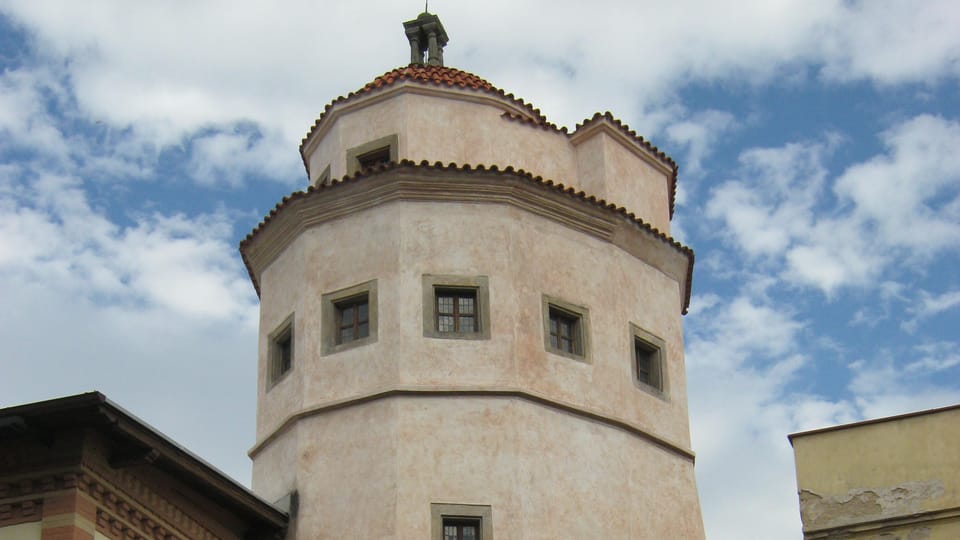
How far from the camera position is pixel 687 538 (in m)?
23.0

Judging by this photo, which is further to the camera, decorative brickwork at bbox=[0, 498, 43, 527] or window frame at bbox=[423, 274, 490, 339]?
window frame at bbox=[423, 274, 490, 339]

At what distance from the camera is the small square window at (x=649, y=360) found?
24000mm

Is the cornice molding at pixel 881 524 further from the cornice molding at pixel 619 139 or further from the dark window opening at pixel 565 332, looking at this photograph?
the cornice molding at pixel 619 139

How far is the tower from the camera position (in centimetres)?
2159

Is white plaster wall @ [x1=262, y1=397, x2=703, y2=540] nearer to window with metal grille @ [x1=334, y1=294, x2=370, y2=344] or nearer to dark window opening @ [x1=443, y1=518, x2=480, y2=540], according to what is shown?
dark window opening @ [x1=443, y1=518, x2=480, y2=540]

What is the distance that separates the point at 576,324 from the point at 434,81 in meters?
4.92

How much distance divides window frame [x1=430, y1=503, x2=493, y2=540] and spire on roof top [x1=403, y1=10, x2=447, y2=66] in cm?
984

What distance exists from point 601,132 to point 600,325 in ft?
12.1

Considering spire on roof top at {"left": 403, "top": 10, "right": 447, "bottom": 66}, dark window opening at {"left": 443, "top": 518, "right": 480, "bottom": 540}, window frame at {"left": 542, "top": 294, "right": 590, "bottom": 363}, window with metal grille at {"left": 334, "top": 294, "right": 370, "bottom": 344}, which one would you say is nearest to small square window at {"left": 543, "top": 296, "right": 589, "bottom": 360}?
window frame at {"left": 542, "top": 294, "right": 590, "bottom": 363}

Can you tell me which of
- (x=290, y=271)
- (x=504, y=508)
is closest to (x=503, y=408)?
(x=504, y=508)

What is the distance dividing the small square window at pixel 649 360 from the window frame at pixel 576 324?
1059 millimetres

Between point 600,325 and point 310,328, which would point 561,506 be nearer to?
point 600,325

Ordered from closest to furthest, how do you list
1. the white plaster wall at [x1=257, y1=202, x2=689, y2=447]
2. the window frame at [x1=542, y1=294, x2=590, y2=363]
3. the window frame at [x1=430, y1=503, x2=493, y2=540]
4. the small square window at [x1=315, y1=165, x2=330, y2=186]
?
the window frame at [x1=430, y1=503, x2=493, y2=540] < the white plaster wall at [x1=257, y1=202, x2=689, y2=447] < the window frame at [x1=542, y1=294, x2=590, y2=363] < the small square window at [x1=315, y1=165, x2=330, y2=186]

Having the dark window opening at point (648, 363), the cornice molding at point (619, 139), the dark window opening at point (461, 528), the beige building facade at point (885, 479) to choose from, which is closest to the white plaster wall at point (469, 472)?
the dark window opening at point (461, 528)
